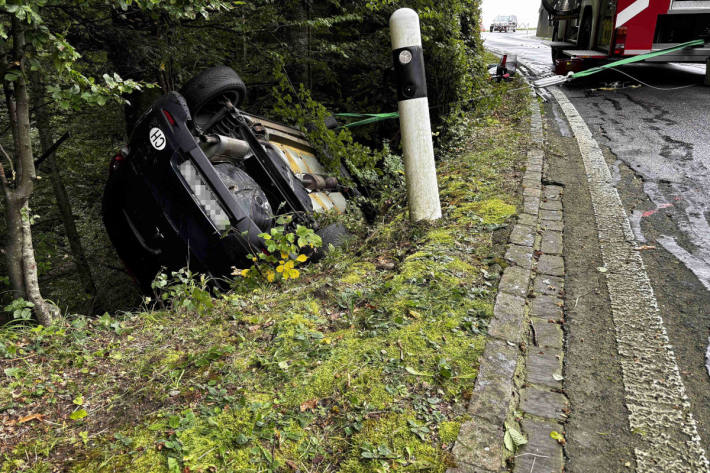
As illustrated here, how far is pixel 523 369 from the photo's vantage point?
2.10 meters

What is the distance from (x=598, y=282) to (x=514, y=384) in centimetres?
122

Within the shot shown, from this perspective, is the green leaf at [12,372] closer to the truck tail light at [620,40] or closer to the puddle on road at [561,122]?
the puddle on road at [561,122]

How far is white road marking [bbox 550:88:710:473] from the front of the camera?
1.68m

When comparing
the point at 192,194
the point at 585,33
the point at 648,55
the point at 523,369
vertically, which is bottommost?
the point at 648,55

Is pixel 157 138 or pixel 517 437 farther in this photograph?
pixel 157 138

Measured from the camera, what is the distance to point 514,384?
1.99m

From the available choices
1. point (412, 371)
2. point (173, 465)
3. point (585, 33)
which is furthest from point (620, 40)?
point (173, 465)

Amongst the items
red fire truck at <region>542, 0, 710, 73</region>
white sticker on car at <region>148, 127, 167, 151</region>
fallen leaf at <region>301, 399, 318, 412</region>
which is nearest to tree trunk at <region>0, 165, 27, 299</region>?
white sticker on car at <region>148, 127, 167, 151</region>

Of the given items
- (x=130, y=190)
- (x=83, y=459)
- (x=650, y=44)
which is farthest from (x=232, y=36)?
(x=650, y=44)

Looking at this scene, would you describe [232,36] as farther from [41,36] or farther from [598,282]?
[598,282]

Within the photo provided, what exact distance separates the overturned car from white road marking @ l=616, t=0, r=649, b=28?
7816 mm

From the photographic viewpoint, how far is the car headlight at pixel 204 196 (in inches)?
147

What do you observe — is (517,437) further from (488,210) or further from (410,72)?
(410,72)

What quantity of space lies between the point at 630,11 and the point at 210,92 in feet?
27.0
